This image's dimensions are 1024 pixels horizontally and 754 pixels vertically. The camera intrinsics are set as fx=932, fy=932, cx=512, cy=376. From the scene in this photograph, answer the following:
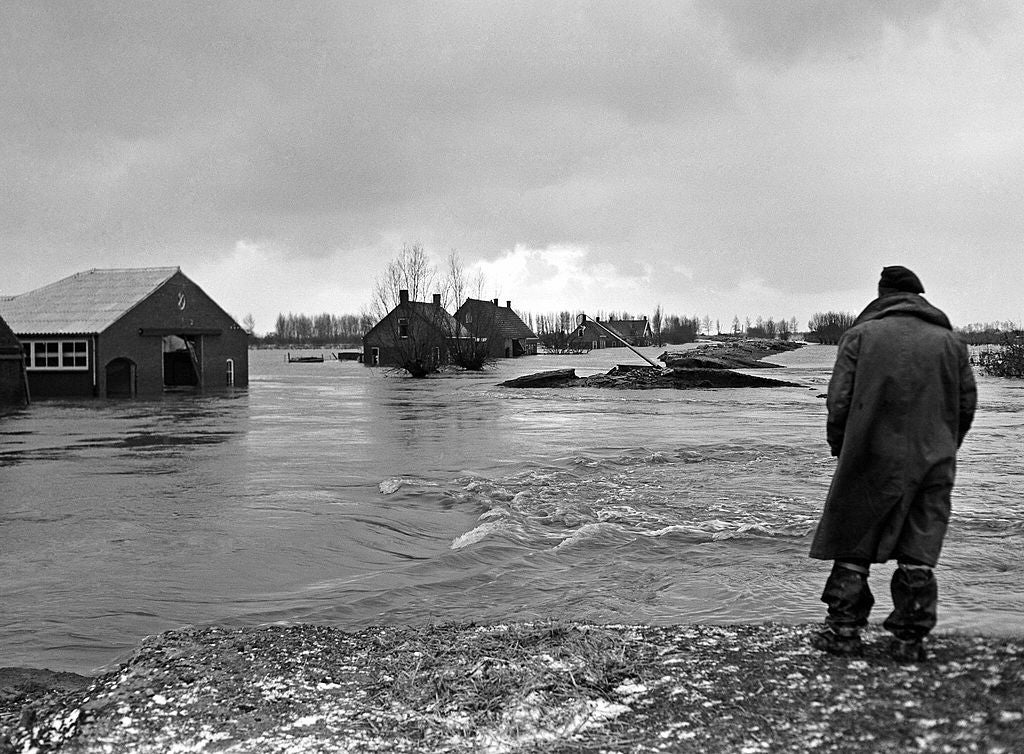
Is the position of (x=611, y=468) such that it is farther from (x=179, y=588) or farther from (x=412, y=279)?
(x=412, y=279)

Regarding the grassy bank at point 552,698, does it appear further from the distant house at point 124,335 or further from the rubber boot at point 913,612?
the distant house at point 124,335

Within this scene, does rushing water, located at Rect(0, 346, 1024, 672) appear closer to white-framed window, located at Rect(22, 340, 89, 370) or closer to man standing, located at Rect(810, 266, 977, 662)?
man standing, located at Rect(810, 266, 977, 662)

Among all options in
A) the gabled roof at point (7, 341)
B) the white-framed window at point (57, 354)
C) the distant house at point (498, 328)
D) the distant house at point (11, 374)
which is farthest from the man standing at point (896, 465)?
the distant house at point (498, 328)

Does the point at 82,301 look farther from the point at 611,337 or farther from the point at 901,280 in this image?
the point at 611,337

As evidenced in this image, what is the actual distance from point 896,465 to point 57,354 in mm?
39853

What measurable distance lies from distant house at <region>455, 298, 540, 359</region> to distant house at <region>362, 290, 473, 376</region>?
235 cm

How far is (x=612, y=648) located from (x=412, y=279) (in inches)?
2736

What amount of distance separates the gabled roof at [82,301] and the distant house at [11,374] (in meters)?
3.82

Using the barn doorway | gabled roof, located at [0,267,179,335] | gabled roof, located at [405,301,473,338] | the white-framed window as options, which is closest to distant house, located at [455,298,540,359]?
gabled roof, located at [405,301,473,338]

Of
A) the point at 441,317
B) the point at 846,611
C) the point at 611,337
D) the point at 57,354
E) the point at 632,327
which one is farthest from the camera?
the point at 632,327

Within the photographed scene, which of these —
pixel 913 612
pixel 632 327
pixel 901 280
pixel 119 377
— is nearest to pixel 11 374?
pixel 119 377

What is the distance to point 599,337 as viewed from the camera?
17300 centimetres

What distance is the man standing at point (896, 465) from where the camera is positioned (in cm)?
469

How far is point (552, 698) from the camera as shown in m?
4.36
